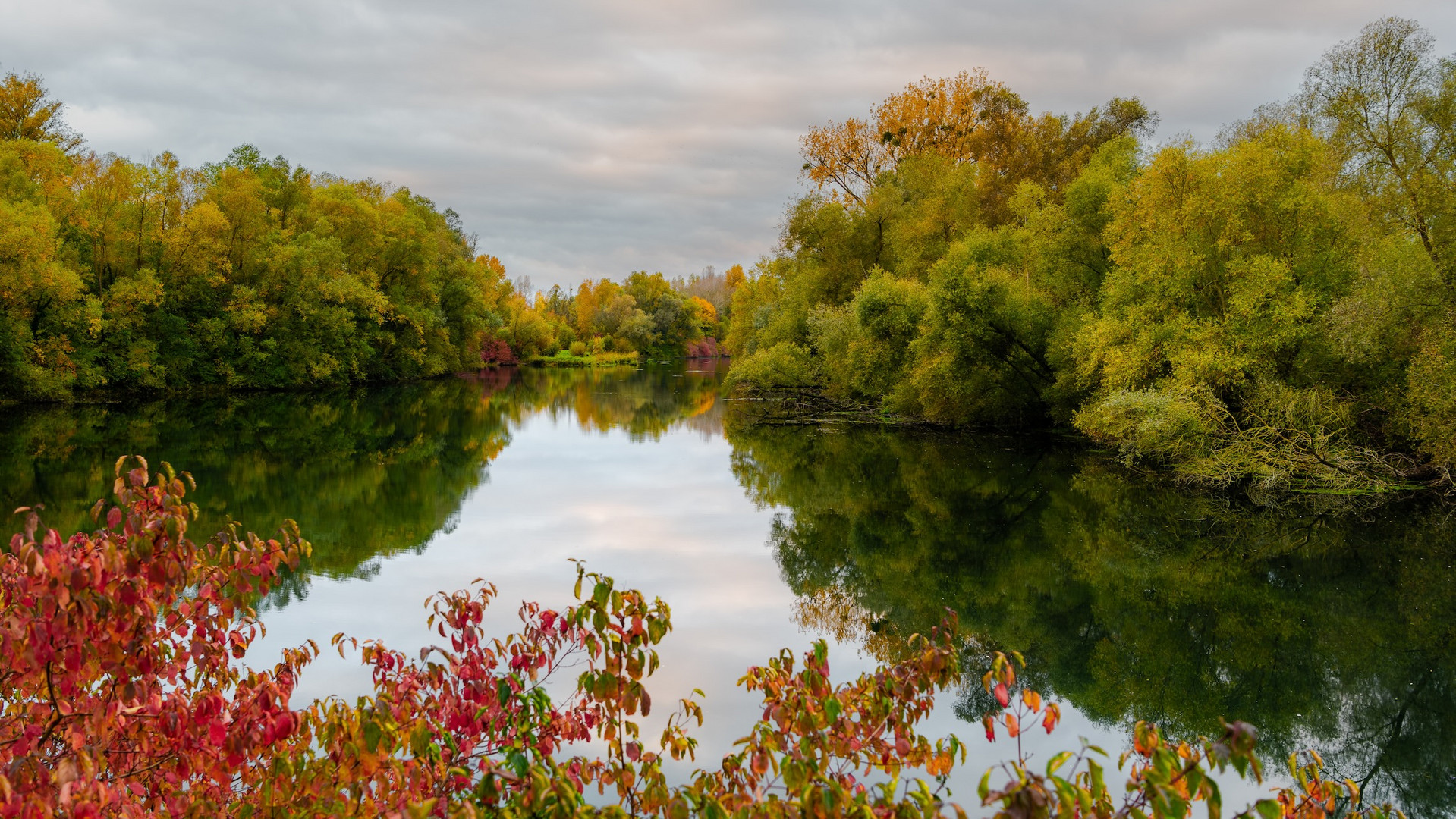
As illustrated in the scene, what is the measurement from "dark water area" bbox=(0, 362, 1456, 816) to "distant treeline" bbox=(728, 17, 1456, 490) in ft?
6.19

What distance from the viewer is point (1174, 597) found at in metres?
11.8

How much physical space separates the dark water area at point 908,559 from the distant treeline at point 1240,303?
189 cm

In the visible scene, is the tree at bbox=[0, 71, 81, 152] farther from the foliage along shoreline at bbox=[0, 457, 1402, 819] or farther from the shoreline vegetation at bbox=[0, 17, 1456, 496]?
the foliage along shoreline at bbox=[0, 457, 1402, 819]

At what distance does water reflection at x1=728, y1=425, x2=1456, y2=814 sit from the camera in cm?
823

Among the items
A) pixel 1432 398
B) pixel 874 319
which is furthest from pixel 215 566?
pixel 874 319

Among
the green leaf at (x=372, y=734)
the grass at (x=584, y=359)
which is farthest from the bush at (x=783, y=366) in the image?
the grass at (x=584, y=359)

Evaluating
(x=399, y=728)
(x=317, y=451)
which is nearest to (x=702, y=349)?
(x=317, y=451)

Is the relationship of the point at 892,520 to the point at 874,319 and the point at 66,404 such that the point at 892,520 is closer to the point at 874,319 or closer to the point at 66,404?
the point at 874,319

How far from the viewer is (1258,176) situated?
794 inches

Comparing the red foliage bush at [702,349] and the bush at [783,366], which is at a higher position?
the red foliage bush at [702,349]

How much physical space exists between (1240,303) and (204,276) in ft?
132

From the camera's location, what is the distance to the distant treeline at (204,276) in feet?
105

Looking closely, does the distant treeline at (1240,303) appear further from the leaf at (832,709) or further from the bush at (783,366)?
the leaf at (832,709)

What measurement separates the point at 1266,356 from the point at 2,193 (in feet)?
135
